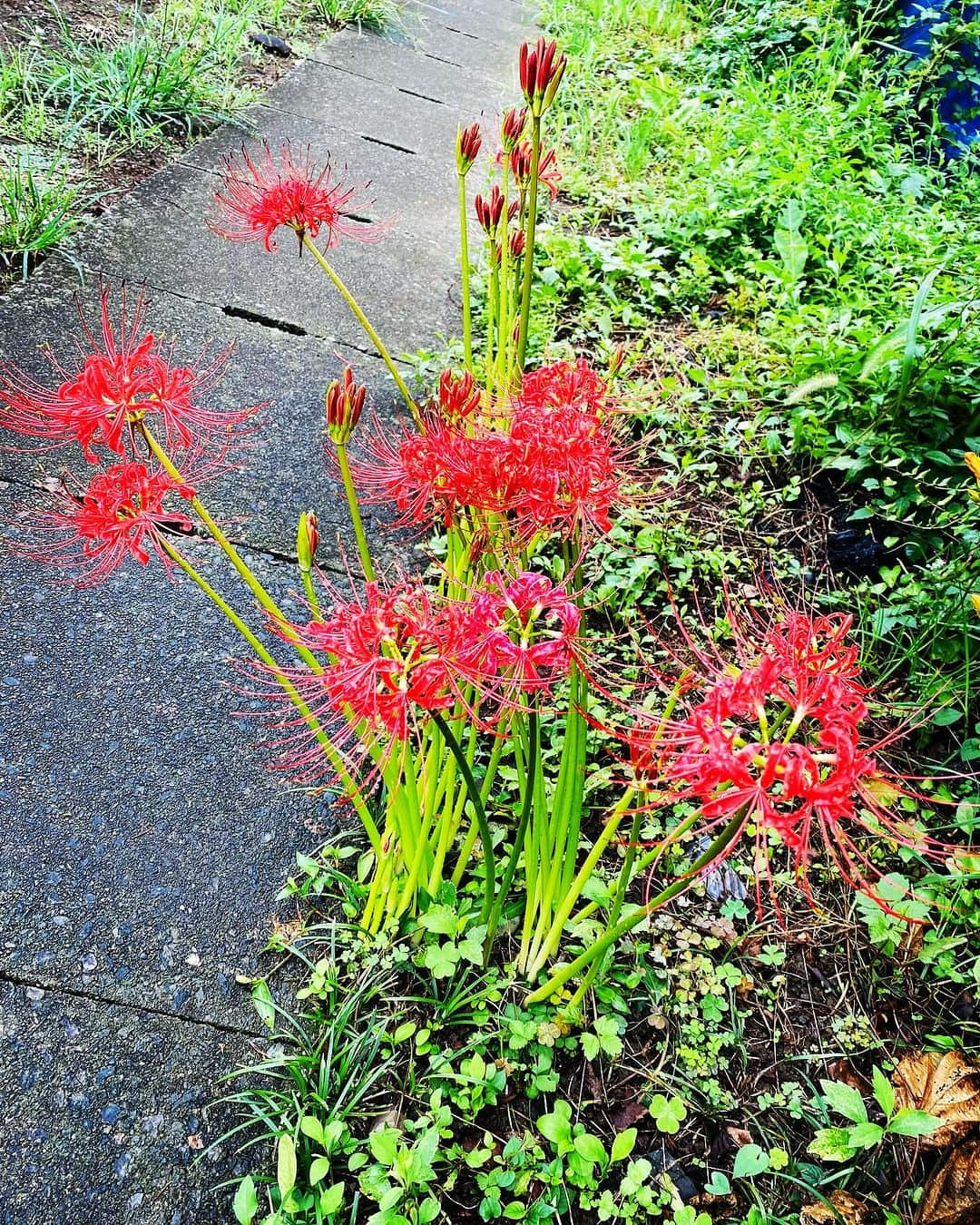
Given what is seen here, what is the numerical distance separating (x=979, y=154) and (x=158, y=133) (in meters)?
3.46

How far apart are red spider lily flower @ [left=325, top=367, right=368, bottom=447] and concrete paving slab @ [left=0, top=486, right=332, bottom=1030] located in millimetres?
924

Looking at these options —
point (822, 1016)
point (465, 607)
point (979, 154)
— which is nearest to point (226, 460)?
point (465, 607)

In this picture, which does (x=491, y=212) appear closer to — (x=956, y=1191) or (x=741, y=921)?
(x=741, y=921)

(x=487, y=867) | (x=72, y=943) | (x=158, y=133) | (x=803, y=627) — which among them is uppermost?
(x=803, y=627)

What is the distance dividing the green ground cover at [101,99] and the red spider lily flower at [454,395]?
79.1 inches

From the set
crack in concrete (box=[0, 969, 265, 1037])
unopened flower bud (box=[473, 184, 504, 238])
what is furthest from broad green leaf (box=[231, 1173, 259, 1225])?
unopened flower bud (box=[473, 184, 504, 238])

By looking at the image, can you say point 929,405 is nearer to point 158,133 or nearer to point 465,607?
point 465,607

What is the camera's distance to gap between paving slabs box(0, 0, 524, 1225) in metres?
1.41

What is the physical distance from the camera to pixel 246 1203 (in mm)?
1304

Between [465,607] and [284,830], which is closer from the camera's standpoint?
[465,607]

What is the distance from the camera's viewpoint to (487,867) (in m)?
1.48

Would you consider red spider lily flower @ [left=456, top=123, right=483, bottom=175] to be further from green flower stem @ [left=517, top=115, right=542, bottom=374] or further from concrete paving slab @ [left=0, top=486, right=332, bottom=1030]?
concrete paving slab @ [left=0, top=486, right=332, bottom=1030]

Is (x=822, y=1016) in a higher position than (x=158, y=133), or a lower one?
lower

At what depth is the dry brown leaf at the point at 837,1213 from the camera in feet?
4.58
